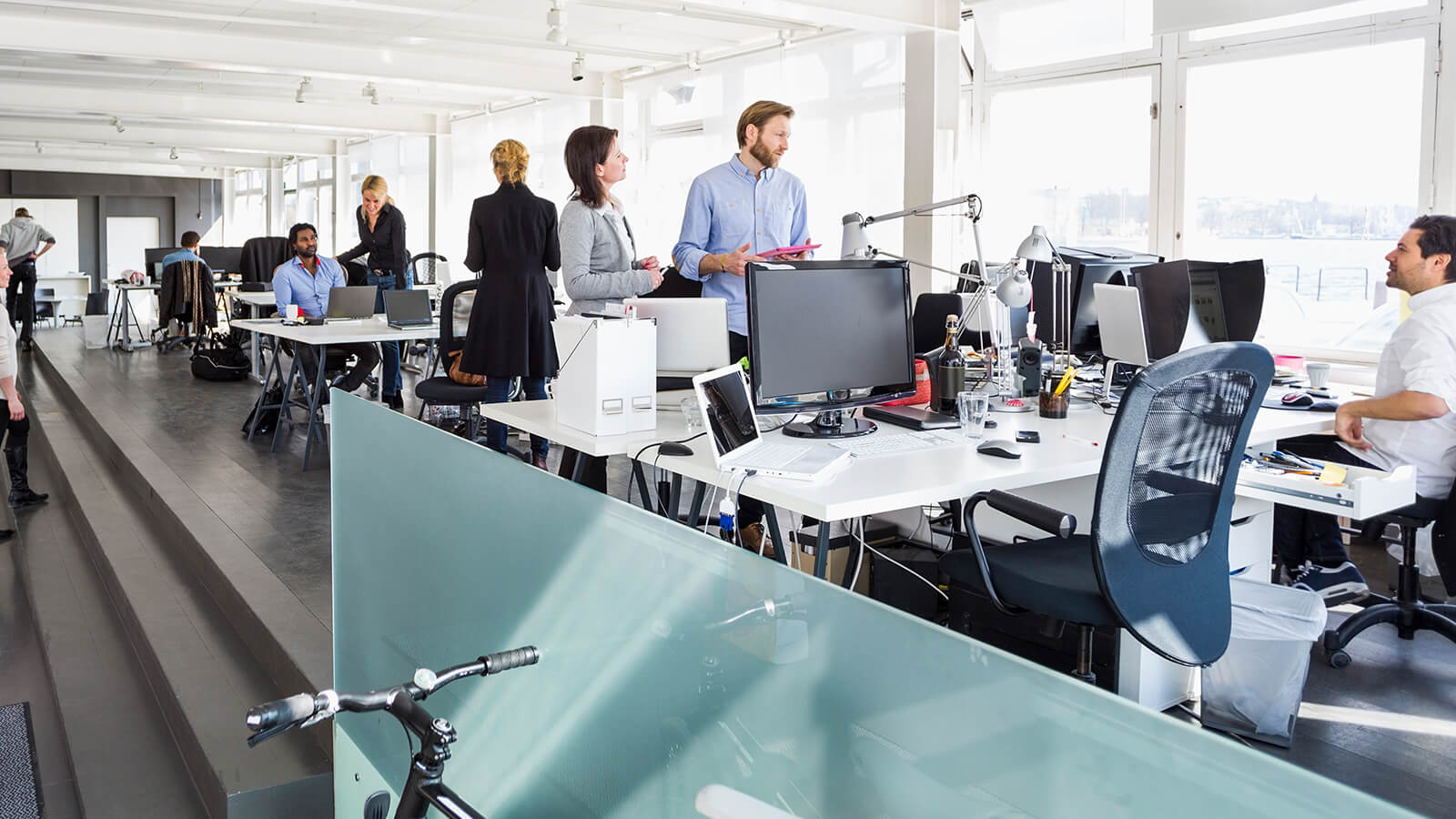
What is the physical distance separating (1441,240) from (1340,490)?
122 cm

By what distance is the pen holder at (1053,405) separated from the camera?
317 cm

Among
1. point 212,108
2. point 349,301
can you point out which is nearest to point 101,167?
point 212,108

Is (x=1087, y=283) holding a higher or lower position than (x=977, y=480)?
higher

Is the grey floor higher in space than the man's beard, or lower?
lower

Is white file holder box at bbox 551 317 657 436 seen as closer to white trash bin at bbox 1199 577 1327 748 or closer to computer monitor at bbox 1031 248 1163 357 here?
white trash bin at bbox 1199 577 1327 748

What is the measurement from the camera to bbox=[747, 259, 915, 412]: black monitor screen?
274cm

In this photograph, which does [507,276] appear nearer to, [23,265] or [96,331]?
[96,331]

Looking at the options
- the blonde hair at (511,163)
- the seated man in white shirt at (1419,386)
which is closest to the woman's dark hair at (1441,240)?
the seated man in white shirt at (1419,386)

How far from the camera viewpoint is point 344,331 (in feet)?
20.0

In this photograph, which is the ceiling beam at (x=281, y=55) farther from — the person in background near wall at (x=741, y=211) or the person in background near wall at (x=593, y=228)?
the person in background near wall at (x=741, y=211)

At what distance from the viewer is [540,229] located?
4922mm

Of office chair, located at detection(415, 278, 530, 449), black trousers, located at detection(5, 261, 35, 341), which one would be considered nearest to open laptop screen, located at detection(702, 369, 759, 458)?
office chair, located at detection(415, 278, 530, 449)

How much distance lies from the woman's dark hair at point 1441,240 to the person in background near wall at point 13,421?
504 cm

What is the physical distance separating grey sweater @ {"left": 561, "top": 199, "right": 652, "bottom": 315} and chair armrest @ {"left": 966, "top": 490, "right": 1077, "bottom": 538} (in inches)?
71.0
